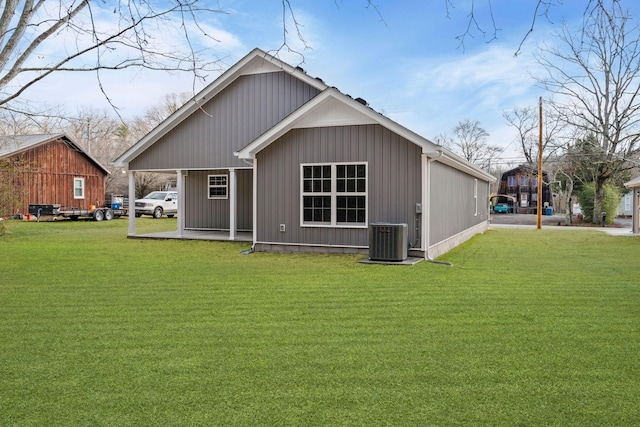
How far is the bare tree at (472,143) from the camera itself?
170 ft

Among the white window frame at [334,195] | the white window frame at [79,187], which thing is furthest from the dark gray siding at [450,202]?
the white window frame at [79,187]

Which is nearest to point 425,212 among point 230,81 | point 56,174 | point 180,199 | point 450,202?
point 450,202

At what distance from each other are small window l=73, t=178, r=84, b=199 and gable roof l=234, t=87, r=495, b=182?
72.8 ft

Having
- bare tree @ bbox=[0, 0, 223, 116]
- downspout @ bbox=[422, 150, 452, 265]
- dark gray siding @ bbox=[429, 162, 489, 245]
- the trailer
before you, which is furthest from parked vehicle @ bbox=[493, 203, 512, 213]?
bare tree @ bbox=[0, 0, 223, 116]

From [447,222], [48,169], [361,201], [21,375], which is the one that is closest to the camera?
[21,375]

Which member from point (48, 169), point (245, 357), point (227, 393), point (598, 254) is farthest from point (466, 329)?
point (48, 169)

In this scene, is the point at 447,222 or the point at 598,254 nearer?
the point at 598,254

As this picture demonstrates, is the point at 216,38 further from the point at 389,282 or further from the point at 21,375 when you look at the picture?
the point at 389,282

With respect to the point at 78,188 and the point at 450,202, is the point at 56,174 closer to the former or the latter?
the point at 78,188

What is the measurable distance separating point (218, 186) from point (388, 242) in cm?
871

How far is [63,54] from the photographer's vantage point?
6.86 metres

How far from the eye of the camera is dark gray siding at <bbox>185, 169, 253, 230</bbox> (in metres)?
17.1

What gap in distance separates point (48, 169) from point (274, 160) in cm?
2161

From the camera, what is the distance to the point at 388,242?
10.8 meters
